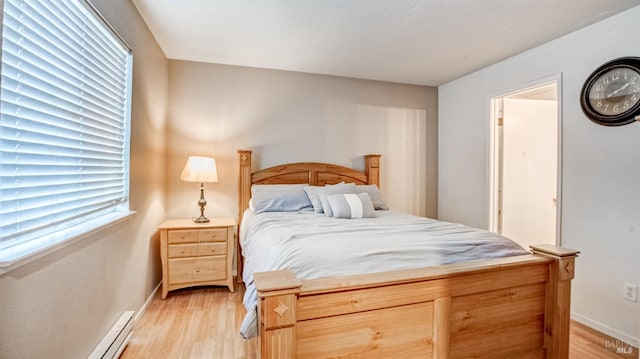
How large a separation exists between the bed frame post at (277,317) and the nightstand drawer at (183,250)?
1.84 m

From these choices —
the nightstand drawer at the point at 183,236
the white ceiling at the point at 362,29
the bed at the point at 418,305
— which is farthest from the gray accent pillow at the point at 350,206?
the white ceiling at the point at 362,29

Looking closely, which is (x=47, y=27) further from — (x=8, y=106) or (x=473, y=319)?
(x=473, y=319)

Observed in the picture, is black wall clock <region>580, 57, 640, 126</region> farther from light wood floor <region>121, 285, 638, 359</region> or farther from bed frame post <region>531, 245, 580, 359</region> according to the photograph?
light wood floor <region>121, 285, 638, 359</region>

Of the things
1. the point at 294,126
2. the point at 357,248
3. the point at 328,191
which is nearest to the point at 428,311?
the point at 357,248

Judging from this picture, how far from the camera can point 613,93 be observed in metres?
2.18

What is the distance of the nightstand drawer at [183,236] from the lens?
2.66m

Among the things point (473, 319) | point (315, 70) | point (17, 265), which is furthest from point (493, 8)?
point (17, 265)

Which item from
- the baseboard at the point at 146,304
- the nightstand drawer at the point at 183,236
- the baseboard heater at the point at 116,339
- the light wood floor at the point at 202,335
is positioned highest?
the nightstand drawer at the point at 183,236

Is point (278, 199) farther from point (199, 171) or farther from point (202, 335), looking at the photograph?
point (202, 335)

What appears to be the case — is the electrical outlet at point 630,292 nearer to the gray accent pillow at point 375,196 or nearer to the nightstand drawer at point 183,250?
the gray accent pillow at point 375,196

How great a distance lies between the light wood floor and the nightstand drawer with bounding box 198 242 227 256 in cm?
40

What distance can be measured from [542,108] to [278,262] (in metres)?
3.47

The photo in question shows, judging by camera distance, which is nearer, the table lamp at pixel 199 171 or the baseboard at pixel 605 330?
the baseboard at pixel 605 330

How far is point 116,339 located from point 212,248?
1.09m
